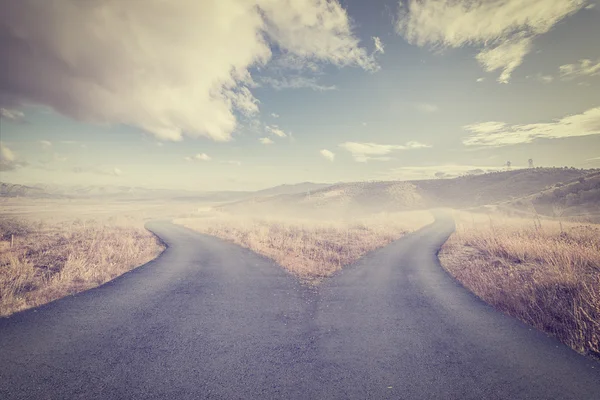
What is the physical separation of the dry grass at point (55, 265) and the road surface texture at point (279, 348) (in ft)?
3.42

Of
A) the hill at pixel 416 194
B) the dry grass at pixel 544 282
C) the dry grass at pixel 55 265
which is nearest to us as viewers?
the dry grass at pixel 544 282

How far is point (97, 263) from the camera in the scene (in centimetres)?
1154

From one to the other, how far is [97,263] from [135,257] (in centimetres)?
197

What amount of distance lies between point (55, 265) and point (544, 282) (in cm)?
1847

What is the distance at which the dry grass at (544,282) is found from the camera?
19.0 feet

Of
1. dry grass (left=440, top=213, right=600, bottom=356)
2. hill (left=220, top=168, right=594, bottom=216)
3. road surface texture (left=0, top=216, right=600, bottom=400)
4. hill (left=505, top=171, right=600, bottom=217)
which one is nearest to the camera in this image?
road surface texture (left=0, top=216, right=600, bottom=400)

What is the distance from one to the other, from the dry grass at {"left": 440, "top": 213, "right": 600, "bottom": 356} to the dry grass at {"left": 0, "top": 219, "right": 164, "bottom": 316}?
44.3 ft

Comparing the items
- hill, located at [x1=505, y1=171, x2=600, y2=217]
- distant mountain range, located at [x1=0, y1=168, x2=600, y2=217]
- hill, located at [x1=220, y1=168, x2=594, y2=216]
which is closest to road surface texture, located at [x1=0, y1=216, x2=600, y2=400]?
hill, located at [x1=505, y1=171, x2=600, y2=217]

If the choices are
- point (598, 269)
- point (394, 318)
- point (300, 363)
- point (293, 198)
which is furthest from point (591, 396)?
point (293, 198)

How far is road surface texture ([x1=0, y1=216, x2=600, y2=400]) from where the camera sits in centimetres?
412

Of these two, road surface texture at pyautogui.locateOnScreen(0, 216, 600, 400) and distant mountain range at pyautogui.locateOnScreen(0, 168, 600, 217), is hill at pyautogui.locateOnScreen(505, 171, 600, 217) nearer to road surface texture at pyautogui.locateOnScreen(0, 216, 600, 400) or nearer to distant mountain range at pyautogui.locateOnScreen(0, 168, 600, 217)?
distant mountain range at pyautogui.locateOnScreen(0, 168, 600, 217)

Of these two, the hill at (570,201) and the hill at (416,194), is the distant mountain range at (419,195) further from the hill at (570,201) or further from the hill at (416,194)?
the hill at (570,201)

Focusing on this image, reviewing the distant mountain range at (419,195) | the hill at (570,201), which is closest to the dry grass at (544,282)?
the hill at (570,201)

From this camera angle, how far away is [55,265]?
1115 cm
